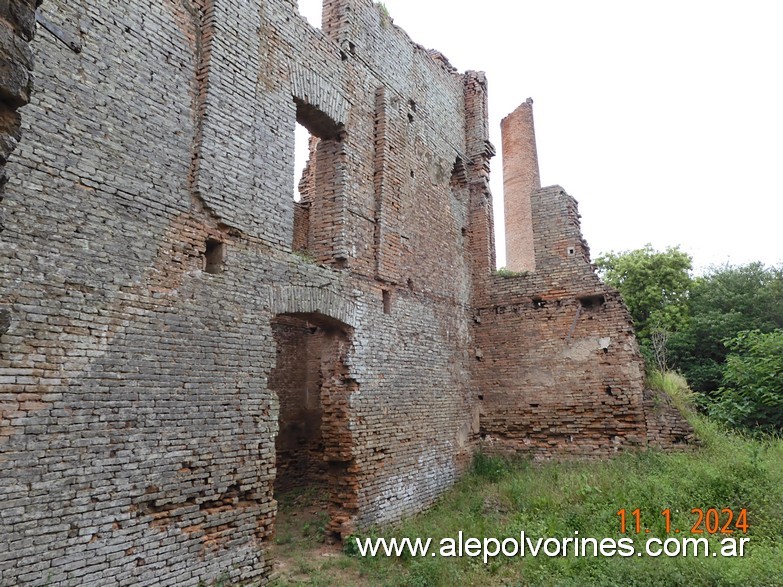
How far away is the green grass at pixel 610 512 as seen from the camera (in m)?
5.06

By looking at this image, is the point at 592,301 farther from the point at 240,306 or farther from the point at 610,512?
the point at 240,306

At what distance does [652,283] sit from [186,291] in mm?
17281

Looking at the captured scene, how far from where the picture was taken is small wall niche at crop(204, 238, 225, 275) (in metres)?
5.69

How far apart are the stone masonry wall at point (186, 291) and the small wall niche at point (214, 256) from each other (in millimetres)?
24

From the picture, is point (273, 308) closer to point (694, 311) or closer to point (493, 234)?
point (493, 234)

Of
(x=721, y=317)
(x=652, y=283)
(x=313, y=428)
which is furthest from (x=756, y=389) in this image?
(x=652, y=283)

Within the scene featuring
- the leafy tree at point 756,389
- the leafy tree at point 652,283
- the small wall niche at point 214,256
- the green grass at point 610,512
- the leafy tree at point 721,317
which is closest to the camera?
the green grass at point 610,512

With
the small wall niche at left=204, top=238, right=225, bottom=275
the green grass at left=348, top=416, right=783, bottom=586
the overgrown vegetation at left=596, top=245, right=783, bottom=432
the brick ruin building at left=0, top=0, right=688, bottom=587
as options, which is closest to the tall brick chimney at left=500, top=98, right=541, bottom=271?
the overgrown vegetation at left=596, top=245, right=783, bottom=432

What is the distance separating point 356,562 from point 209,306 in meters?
3.49

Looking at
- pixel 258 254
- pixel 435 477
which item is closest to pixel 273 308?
pixel 258 254

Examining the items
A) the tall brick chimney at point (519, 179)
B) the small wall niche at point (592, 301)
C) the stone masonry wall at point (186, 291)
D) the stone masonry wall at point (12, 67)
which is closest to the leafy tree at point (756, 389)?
the small wall niche at point (592, 301)

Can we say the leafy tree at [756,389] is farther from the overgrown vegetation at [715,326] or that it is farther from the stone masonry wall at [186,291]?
the stone masonry wall at [186,291]

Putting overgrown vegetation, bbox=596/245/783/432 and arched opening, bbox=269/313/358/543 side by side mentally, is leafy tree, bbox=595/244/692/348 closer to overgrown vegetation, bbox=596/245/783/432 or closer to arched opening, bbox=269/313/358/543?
overgrown vegetation, bbox=596/245/783/432

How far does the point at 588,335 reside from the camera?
10.1 m
